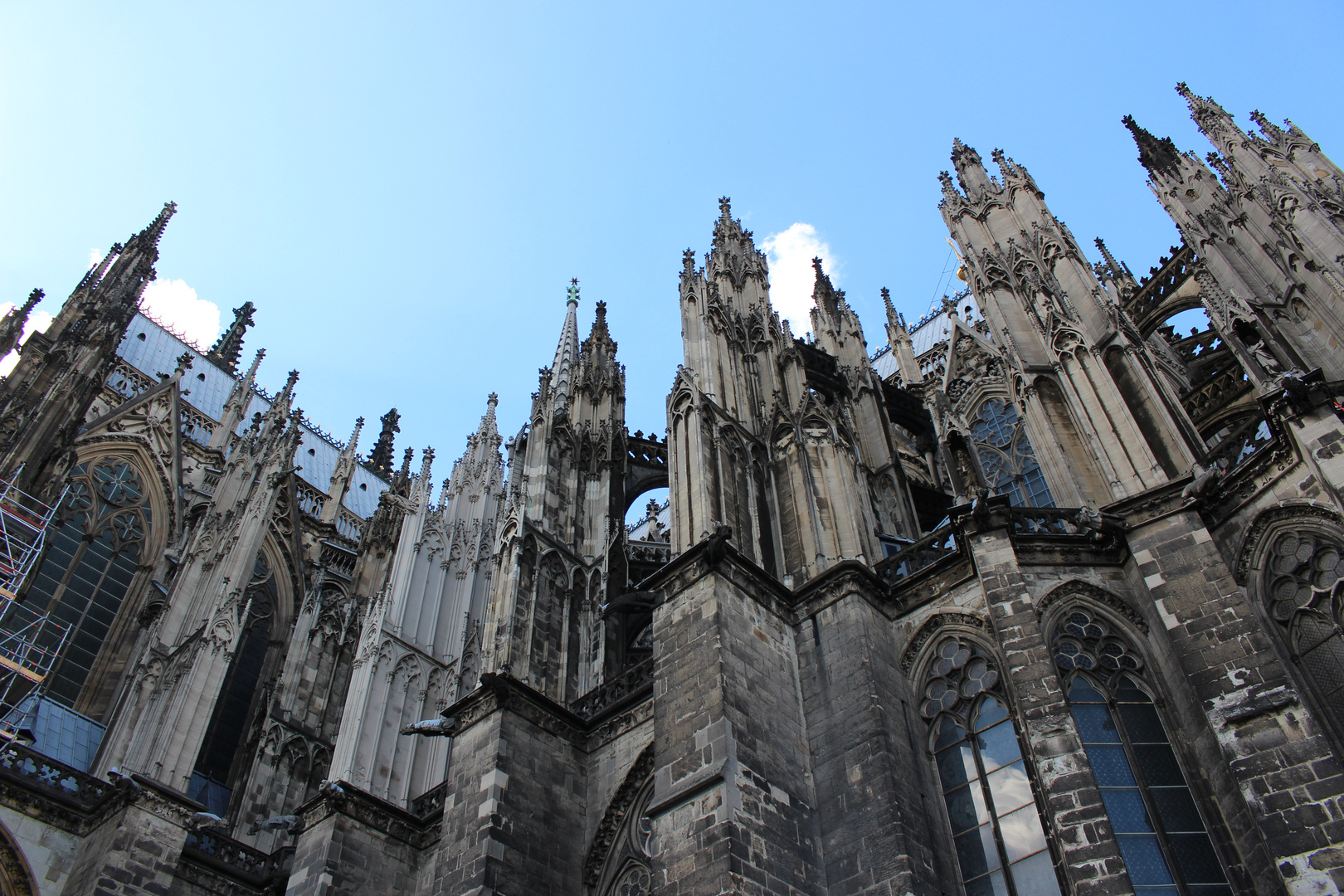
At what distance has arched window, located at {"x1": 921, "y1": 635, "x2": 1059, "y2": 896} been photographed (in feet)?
32.1

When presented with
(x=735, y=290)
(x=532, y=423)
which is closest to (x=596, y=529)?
(x=532, y=423)

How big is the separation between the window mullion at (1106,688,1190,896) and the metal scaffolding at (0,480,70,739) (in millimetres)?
18148

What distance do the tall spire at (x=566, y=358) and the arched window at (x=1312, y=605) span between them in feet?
47.7

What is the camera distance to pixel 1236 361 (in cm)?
1816

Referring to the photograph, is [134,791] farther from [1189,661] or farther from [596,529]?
[1189,661]

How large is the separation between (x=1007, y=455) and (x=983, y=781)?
12068mm

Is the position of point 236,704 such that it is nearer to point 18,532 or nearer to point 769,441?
point 18,532

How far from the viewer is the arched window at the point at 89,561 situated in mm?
20500

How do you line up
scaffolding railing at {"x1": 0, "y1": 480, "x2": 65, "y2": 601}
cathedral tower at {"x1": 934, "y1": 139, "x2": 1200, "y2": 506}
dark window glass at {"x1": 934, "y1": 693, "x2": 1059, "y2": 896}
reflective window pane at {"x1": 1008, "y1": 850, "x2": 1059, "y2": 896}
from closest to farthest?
reflective window pane at {"x1": 1008, "y1": 850, "x2": 1059, "y2": 896} < dark window glass at {"x1": 934, "y1": 693, "x2": 1059, "y2": 896} < cathedral tower at {"x1": 934, "y1": 139, "x2": 1200, "y2": 506} < scaffolding railing at {"x1": 0, "y1": 480, "x2": 65, "y2": 601}

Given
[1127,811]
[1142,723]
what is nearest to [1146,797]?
[1127,811]

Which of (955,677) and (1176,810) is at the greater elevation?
(955,677)

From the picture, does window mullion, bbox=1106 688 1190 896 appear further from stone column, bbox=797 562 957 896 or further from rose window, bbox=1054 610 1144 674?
stone column, bbox=797 562 957 896

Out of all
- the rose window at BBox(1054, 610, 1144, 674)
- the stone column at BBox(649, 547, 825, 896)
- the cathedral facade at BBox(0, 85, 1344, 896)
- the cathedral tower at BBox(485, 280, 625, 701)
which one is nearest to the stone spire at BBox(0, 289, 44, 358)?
the cathedral facade at BBox(0, 85, 1344, 896)

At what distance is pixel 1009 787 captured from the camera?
34.2ft
